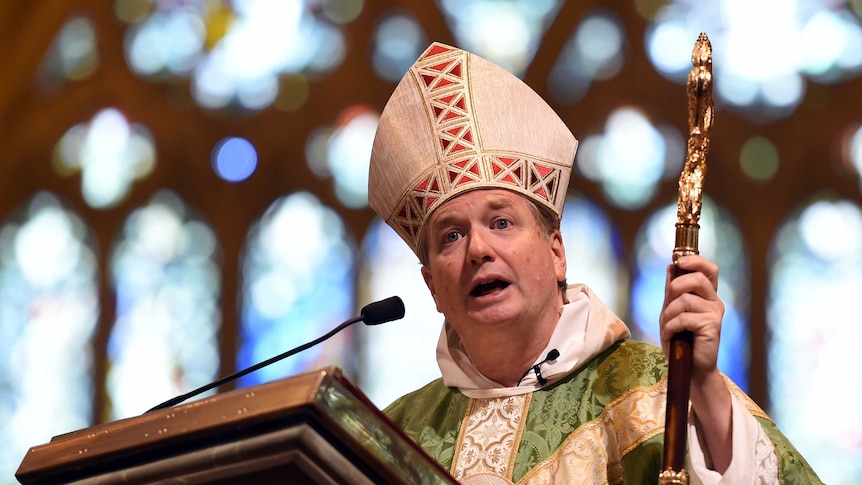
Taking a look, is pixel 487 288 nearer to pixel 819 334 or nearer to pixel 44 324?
pixel 819 334

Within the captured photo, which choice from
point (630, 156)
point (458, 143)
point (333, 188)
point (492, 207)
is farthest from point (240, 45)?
point (492, 207)

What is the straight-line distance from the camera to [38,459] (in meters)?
2.42

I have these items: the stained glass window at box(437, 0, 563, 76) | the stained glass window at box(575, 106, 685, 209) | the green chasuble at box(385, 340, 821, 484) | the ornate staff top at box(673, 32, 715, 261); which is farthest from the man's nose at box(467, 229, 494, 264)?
the stained glass window at box(437, 0, 563, 76)

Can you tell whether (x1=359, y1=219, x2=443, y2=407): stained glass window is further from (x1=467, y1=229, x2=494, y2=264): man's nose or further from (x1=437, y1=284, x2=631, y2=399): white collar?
(x1=467, y1=229, x2=494, y2=264): man's nose

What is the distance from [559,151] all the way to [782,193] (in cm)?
304

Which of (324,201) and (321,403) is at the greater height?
(324,201)

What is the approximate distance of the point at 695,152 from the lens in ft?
10.4

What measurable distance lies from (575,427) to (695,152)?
0.78 m

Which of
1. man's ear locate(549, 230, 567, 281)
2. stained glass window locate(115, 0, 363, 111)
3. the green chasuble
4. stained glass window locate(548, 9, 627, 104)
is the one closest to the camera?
the green chasuble

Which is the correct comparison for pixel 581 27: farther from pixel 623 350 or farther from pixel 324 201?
pixel 623 350

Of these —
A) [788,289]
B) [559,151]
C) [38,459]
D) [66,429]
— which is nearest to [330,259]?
[66,429]

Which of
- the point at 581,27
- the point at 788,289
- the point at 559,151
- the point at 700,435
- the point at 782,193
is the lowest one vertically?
the point at 700,435

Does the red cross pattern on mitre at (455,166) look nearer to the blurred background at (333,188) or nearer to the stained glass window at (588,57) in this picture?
the blurred background at (333,188)

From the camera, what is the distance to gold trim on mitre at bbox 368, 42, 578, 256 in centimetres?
396
